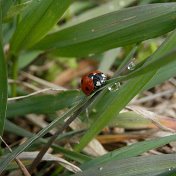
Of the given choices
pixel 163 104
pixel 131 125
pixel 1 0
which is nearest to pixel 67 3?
pixel 1 0

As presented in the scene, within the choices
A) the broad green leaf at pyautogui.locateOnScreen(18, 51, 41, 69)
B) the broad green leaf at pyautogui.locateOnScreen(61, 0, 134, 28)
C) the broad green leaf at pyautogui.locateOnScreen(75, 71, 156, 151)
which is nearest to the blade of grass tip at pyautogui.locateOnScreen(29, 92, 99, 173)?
the broad green leaf at pyautogui.locateOnScreen(75, 71, 156, 151)

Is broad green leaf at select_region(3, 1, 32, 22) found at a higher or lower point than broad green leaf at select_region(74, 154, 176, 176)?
higher

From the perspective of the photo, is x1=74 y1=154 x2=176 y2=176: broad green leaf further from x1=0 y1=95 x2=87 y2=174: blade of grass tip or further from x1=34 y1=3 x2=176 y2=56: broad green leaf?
x1=34 y1=3 x2=176 y2=56: broad green leaf

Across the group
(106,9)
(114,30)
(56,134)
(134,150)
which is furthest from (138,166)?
(106,9)

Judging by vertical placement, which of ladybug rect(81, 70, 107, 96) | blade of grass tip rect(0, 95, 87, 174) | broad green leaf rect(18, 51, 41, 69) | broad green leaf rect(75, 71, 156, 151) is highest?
broad green leaf rect(18, 51, 41, 69)

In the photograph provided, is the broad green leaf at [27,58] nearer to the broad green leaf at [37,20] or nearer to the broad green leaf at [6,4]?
the broad green leaf at [37,20]

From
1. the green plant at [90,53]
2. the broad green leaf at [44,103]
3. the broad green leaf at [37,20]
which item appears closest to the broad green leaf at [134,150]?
the green plant at [90,53]

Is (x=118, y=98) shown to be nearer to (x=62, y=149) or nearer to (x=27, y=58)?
(x=62, y=149)

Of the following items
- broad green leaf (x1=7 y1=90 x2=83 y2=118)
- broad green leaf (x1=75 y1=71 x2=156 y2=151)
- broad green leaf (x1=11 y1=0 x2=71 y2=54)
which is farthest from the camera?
broad green leaf (x1=7 y1=90 x2=83 y2=118)
